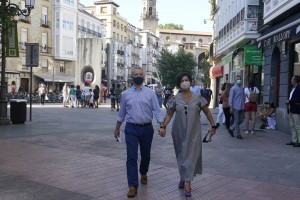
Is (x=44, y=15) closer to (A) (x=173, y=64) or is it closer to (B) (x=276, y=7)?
(A) (x=173, y=64)

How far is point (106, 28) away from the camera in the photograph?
81.1 metres

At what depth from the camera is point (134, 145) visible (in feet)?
17.7

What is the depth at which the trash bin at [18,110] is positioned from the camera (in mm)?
13812

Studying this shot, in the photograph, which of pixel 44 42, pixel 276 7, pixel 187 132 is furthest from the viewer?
pixel 44 42

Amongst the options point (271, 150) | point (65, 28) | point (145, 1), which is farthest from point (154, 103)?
point (145, 1)

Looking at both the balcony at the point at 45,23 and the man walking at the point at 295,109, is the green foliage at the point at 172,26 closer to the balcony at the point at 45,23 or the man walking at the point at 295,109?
the balcony at the point at 45,23

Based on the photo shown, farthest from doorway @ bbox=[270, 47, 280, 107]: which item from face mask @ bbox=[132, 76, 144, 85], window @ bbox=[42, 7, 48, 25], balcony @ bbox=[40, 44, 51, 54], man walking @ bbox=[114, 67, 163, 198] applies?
window @ bbox=[42, 7, 48, 25]

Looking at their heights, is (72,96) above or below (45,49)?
below

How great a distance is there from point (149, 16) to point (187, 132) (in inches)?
4680

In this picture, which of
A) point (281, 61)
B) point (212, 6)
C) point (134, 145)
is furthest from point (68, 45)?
point (134, 145)

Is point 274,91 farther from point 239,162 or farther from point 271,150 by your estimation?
point 239,162

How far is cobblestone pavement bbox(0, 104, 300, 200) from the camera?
5453 millimetres

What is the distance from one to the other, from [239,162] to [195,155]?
2.72m

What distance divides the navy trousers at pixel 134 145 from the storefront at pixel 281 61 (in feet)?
25.7
